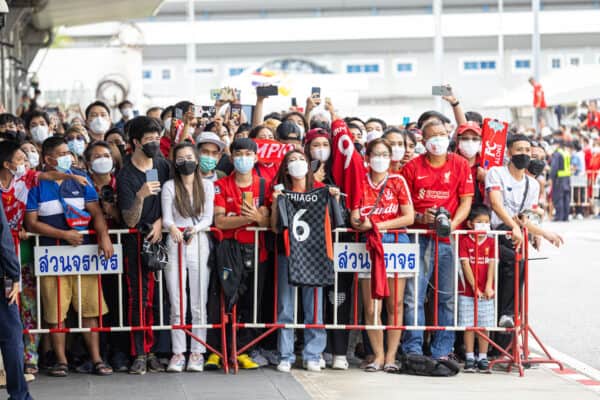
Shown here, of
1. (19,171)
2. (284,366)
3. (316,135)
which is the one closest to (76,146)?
(19,171)

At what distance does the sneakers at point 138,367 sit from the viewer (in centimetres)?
970

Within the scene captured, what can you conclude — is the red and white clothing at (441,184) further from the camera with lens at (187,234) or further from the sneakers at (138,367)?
the sneakers at (138,367)

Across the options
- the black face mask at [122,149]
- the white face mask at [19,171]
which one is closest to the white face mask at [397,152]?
the black face mask at [122,149]

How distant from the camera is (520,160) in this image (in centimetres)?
1023

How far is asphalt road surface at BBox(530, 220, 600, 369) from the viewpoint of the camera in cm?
1180

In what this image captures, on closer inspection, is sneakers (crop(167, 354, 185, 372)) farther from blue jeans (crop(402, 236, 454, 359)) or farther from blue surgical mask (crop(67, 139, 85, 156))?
blue surgical mask (crop(67, 139, 85, 156))

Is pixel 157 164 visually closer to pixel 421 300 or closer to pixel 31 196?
pixel 31 196

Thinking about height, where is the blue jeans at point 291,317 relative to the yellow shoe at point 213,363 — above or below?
above

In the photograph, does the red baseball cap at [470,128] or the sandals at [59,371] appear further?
the red baseball cap at [470,128]

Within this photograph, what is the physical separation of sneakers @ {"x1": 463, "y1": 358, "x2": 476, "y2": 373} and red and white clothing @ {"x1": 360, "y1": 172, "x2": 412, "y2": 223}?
1.38 metres

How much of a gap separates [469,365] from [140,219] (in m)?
3.05

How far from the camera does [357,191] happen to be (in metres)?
9.98

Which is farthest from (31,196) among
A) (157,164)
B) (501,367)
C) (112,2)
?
(112,2)

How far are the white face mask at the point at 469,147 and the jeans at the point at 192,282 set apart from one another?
2.46 metres
